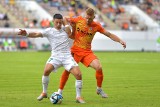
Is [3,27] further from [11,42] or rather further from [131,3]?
[131,3]

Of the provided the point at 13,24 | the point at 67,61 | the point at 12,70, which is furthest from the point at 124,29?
the point at 67,61

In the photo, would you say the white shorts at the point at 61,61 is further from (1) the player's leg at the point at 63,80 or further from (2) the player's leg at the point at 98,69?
(2) the player's leg at the point at 98,69

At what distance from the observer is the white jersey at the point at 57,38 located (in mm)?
16078

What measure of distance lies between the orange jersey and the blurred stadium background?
36.6 metres

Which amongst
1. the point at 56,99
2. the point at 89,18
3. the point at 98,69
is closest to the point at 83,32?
the point at 89,18

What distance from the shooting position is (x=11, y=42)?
5419cm

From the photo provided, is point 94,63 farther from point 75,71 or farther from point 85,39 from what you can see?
point 75,71

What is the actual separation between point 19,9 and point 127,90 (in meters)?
41.0

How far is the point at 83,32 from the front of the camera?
56.6 feet

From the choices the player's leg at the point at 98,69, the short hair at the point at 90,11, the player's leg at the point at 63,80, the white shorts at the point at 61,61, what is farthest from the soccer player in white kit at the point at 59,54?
the player's leg at the point at 98,69

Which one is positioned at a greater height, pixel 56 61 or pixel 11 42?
pixel 56 61

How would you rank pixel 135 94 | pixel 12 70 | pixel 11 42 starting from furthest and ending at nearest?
pixel 11 42, pixel 12 70, pixel 135 94

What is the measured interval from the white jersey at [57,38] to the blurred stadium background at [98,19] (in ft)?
124

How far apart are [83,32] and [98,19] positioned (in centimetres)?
4592
